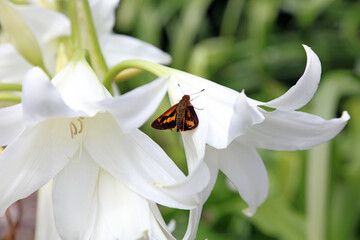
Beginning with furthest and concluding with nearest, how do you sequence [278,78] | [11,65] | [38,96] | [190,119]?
1. [278,78]
2. [11,65]
3. [190,119]
4. [38,96]

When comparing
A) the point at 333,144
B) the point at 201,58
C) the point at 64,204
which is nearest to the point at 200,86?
the point at 64,204

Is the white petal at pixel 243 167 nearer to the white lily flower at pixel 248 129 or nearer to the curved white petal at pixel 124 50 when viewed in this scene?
the white lily flower at pixel 248 129

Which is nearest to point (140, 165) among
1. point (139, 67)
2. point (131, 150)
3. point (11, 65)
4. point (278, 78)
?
point (131, 150)

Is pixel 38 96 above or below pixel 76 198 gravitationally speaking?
above

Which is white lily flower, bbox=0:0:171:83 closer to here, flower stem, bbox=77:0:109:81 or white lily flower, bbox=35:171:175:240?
flower stem, bbox=77:0:109:81

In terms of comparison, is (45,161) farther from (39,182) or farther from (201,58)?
(201,58)

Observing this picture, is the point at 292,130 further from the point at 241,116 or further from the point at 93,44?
the point at 93,44
